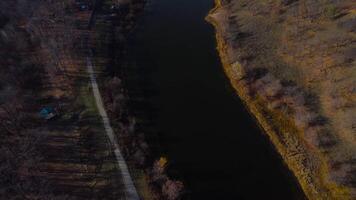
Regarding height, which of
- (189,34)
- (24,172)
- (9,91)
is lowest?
(24,172)

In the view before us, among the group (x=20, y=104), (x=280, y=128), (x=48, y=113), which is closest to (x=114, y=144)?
(x=48, y=113)

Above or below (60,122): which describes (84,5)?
above

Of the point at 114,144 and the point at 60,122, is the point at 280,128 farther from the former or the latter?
the point at 60,122

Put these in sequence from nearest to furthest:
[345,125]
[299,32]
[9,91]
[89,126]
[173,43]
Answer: [345,125], [89,126], [9,91], [299,32], [173,43]

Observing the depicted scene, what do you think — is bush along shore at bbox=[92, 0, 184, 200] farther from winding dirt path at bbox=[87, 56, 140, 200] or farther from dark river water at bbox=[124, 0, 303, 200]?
dark river water at bbox=[124, 0, 303, 200]

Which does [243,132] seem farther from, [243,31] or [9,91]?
[9,91]

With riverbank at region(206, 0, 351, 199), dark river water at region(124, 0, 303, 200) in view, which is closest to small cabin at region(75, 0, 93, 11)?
dark river water at region(124, 0, 303, 200)

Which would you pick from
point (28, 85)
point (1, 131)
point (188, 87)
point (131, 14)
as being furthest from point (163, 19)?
point (1, 131)
